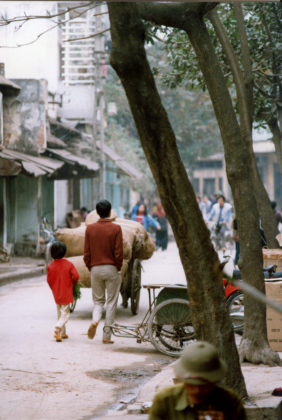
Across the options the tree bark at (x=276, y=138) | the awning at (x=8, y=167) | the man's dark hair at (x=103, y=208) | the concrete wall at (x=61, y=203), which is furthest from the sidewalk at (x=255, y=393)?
the concrete wall at (x=61, y=203)

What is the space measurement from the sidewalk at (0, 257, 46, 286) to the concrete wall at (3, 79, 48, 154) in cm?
354

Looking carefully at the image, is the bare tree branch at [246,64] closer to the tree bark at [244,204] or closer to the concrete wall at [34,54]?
the tree bark at [244,204]

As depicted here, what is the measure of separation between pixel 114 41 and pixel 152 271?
1158 centimetres

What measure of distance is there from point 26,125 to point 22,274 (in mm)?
5959

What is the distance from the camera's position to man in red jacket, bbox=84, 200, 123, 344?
773cm

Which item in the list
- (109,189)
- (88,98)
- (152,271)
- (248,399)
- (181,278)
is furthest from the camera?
(109,189)

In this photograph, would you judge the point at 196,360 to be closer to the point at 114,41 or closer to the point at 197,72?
the point at 114,41

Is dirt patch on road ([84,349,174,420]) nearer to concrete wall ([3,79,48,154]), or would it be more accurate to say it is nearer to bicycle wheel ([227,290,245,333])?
bicycle wheel ([227,290,245,333])

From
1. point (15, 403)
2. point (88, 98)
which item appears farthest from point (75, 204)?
point (15, 403)

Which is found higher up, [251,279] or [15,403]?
[251,279]

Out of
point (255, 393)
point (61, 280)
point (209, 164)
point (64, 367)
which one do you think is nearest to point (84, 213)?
point (61, 280)

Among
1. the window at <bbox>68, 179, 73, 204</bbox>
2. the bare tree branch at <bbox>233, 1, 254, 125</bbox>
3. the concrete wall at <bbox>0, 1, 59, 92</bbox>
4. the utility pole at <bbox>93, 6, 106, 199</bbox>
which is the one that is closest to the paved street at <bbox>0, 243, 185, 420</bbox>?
the bare tree branch at <bbox>233, 1, 254, 125</bbox>

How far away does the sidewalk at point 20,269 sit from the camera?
1377cm

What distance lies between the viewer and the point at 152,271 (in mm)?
15594
